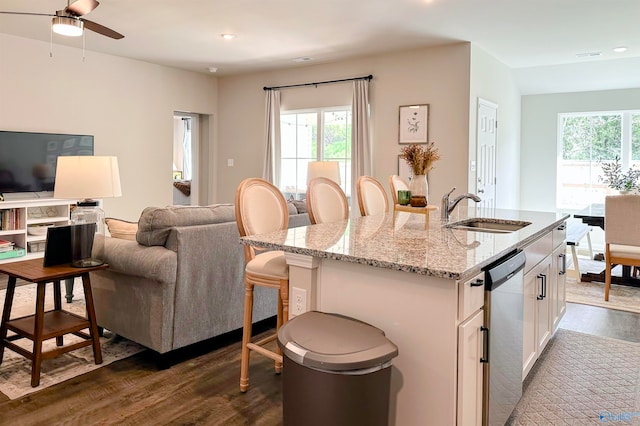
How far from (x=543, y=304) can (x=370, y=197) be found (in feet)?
4.73

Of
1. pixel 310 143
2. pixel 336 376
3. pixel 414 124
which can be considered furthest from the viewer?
pixel 310 143

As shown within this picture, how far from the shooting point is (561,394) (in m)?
2.56

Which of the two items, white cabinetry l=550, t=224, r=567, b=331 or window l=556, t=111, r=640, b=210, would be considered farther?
window l=556, t=111, r=640, b=210

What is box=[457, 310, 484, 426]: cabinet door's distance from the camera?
5.16ft

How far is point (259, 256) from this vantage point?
2.52 m

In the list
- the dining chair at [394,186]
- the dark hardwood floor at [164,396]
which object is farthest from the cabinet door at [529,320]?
the dining chair at [394,186]

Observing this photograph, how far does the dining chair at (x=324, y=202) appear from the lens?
2.89 m

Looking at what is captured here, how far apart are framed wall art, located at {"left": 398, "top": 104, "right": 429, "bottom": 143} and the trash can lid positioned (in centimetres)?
442

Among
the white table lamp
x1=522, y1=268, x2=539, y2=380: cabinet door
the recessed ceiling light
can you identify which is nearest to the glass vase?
x1=522, y1=268, x2=539, y2=380: cabinet door

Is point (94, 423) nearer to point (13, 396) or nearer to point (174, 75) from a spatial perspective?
point (13, 396)

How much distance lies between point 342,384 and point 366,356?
0.11 metres

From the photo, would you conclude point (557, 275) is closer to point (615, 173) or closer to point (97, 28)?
point (97, 28)

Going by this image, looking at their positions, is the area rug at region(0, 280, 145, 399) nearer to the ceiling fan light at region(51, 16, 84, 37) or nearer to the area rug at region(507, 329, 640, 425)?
the ceiling fan light at region(51, 16, 84, 37)

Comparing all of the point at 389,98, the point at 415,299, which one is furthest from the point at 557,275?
the point at 389,98
